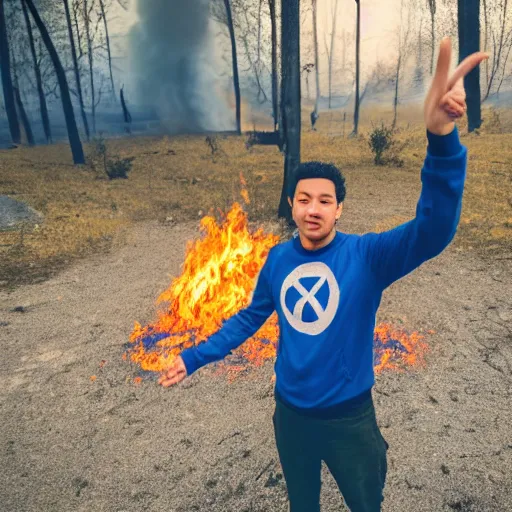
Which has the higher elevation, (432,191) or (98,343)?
(432,191)

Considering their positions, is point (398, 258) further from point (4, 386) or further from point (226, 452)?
point (4, 386)

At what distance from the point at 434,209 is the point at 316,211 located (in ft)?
1.62

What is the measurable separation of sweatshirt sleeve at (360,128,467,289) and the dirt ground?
7.21 feet

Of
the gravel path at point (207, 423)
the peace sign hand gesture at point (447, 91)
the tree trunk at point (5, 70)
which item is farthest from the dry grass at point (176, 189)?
the peace sign hand gesture at point (447, 91)

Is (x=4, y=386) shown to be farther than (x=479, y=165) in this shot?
No

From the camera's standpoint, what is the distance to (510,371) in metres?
4.46

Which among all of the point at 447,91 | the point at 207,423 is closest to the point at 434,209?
the point at 447,91

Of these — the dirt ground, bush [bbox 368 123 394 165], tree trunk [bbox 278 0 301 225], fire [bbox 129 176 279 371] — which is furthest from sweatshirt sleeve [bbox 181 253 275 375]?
bush [bbox 368 123 394 165]

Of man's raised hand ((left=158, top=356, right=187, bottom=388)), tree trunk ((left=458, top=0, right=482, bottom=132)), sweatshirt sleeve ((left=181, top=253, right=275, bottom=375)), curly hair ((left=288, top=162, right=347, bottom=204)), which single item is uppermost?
tree trunk ((left=458, top=0, right=482, bottom=132))

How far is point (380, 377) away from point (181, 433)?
6.92ft

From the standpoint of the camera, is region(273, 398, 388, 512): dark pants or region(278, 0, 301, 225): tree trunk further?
region(278, 0, 301, 225): tree trunk

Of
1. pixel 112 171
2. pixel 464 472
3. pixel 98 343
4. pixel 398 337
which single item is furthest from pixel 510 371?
pixel 112 171

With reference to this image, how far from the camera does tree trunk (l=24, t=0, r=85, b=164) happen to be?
15.3 metres

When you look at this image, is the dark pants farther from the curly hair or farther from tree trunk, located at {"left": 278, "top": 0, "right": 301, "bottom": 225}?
tree trunk, located at {"left": 278, "top": 0, "right": 301, "bottom": 225}
